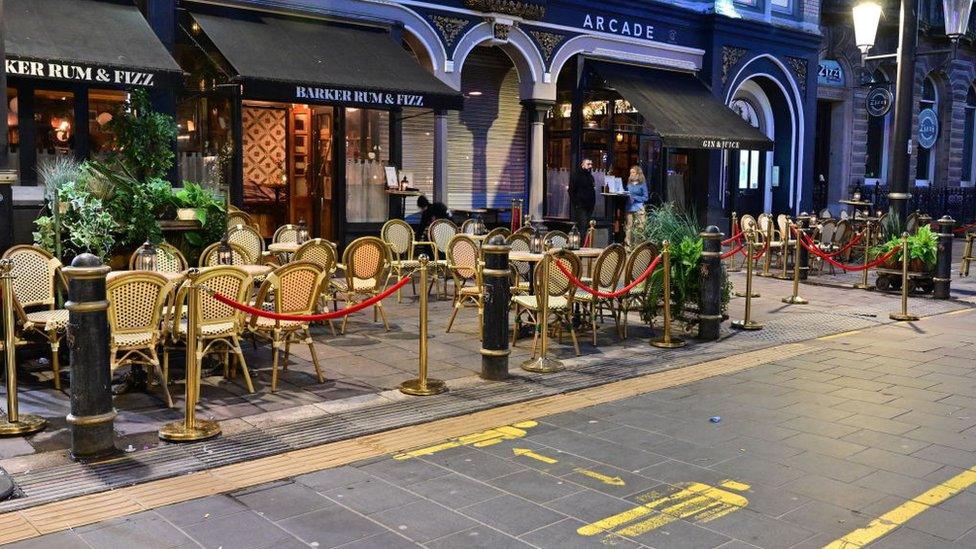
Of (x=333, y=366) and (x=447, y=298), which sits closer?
(x=333, y=366)

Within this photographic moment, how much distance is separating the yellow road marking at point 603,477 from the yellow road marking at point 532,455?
216 millimetres

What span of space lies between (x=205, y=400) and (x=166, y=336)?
0.64 m

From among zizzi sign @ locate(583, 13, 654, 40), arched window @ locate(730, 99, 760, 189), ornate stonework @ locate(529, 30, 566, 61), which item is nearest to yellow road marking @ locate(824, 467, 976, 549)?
ornate stonework @ locate(529, 30, 566, 61)

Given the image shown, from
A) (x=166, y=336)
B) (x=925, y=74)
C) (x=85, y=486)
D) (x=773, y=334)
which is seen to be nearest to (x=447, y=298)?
(x=773, y=334)

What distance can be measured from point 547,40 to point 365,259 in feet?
30.3

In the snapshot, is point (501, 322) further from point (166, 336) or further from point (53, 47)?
point (53, 47)

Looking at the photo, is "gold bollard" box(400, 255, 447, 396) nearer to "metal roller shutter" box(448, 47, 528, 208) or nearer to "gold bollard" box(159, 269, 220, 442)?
"gold bollard" box(159, 269, 220, 442)

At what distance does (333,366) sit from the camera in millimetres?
8078

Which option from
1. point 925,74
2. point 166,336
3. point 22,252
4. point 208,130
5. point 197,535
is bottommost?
point 197,535

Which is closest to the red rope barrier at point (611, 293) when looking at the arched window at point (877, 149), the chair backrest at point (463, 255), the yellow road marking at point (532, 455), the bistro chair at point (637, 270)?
the bistro chair at point (637, 270)

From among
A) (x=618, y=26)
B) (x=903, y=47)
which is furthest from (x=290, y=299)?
(x=618, y=26)

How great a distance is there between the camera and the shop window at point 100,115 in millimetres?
12500

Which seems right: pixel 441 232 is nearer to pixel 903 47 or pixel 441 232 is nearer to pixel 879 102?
pixel 903 47

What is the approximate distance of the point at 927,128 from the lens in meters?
28.7
